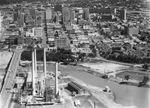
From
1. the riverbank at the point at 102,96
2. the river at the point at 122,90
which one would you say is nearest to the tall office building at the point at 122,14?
the river at the point at 122,90

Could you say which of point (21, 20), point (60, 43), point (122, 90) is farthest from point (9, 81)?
point (21, 20)

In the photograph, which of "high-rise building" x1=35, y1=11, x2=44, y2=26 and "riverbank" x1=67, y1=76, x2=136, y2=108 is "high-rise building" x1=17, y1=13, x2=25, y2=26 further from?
"riverbank" x1=67, y1=76, x2=136, y2=108

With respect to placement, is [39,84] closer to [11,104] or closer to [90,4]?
[11,104]

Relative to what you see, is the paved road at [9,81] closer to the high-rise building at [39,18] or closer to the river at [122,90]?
the river at [122,90]

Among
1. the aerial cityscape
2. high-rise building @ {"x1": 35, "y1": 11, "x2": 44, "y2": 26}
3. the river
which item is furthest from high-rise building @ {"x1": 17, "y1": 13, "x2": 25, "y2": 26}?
the river

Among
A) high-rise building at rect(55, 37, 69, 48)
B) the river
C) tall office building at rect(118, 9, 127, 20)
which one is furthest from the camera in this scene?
tall office building at rect(118, 9, 127, 20)

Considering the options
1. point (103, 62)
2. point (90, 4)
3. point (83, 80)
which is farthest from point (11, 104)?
point (90, 4)
